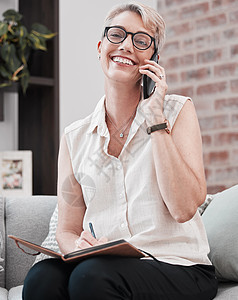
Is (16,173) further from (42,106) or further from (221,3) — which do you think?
(221,3)

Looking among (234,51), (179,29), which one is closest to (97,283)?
(234,51)

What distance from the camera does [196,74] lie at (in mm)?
3283

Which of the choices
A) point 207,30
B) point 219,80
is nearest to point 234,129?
point 219,80

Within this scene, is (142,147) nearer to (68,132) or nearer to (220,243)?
(68,132)

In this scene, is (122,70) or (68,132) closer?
(122,70)

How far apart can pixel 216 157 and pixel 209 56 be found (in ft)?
2.03

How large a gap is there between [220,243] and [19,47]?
1.76m

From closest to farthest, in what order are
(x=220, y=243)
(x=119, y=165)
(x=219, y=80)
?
(x=119, y=165)
(x=220, y=243)
(x=219, y=80)

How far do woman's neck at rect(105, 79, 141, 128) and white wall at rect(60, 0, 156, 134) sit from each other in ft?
5.02

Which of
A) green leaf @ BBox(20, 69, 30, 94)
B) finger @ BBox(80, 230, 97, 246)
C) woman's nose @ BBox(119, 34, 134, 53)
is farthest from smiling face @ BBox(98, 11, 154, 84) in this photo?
green leaf @ BBox(20, 69, 30, 94)

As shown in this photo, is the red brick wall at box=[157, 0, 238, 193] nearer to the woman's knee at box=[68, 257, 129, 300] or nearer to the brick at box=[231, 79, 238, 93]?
the brick at box=[231, 79, 238, 93]

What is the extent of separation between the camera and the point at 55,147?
3066 millimetres

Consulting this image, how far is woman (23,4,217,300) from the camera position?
1.28 meters

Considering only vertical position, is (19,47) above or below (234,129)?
above
